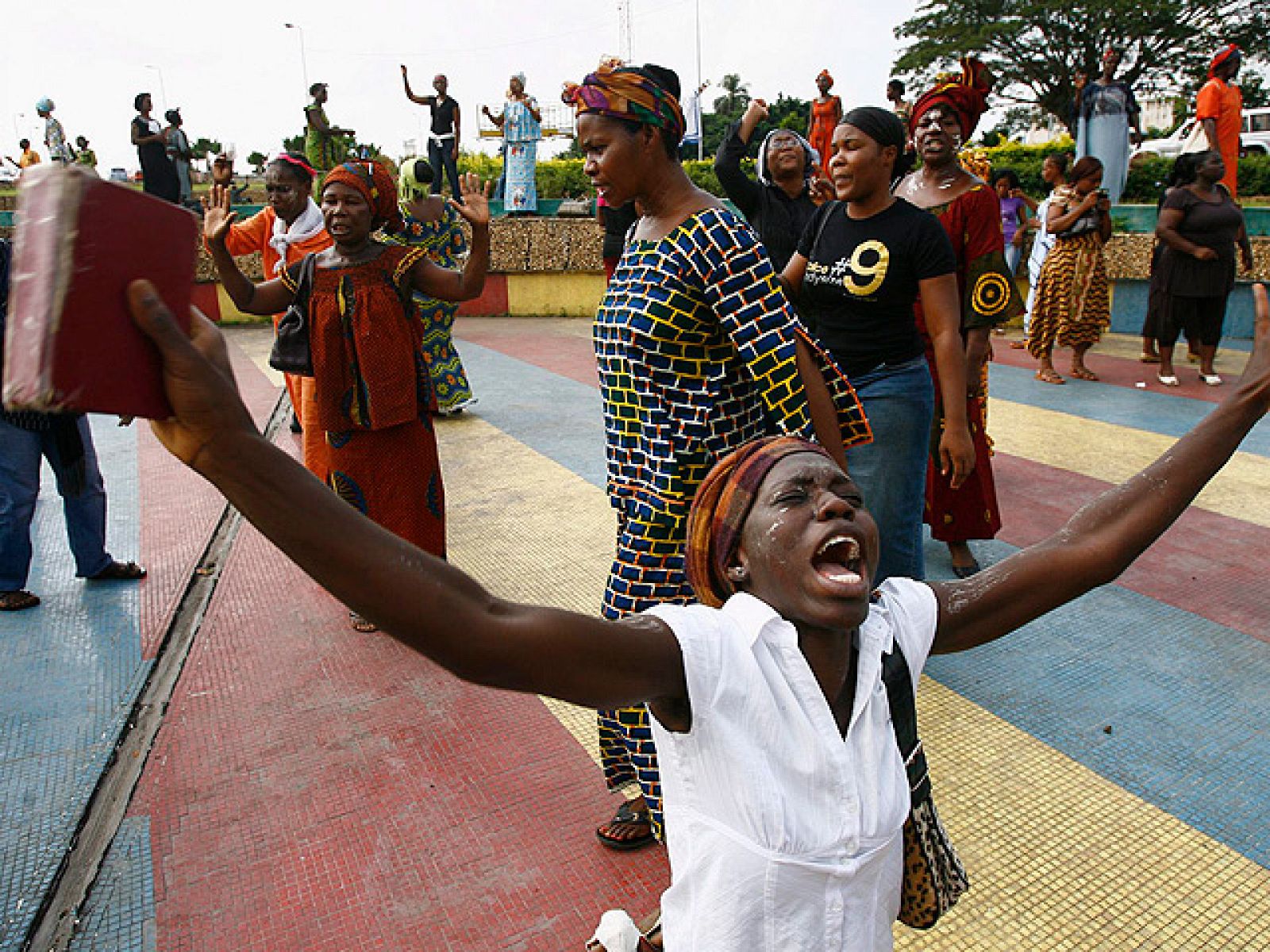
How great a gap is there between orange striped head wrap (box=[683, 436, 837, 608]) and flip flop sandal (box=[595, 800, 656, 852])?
49.2 inches

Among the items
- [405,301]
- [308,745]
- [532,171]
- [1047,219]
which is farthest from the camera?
[532,171]

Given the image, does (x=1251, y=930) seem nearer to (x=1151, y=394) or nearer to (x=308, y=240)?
(x=308, y=240)

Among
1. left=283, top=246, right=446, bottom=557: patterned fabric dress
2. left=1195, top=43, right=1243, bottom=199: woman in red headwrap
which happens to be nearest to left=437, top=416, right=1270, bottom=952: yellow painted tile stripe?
left=283, top=246, right=446, bottom=557: patterned fabric dress

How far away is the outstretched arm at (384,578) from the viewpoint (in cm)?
104

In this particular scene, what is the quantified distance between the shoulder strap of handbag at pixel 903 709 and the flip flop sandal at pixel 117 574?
417 cm

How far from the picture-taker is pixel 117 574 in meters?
4.61

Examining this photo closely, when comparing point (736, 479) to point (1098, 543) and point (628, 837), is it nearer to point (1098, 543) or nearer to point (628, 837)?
point (1098, 543)

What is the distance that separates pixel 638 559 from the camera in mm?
2396

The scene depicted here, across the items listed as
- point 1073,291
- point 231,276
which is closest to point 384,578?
point 231,276

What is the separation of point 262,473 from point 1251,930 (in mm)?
2459

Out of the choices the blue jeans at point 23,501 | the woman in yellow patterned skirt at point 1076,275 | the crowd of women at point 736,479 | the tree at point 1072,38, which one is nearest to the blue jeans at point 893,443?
the crowd of women at point 736,479

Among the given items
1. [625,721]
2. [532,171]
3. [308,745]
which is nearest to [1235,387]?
[625,721]

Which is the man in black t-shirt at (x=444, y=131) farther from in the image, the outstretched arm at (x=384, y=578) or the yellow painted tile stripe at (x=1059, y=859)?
the outstretched arm at (x=384, y=578)

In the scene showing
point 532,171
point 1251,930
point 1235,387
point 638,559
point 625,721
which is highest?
point 532,171
